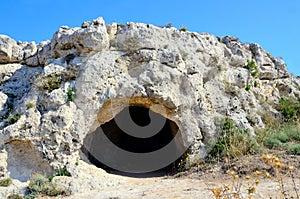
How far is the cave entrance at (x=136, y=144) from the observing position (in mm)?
11281

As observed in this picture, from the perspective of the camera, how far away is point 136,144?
14859 millimetres

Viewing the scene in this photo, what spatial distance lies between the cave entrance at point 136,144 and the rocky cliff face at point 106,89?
27cm

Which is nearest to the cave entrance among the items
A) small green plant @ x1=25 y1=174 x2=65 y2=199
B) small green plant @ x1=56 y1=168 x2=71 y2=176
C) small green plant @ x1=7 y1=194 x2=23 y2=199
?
small green plant @ x1=56 y1=168 x2=71 y2=176

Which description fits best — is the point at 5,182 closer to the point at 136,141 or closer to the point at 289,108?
the point at 136,141

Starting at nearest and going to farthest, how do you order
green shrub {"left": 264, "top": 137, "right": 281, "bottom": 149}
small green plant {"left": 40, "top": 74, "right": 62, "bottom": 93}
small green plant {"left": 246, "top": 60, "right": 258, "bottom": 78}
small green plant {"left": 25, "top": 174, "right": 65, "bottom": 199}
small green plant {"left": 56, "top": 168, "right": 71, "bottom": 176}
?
1. small green plant {"left": 25, "top": 174, "right": 65, "bottom": 199}
2. small green plant {"left": 56, "top": 168, "right": 71, "bottom": 176}
3. green shrub {"left": 264, "top": 137, "right": 281, "bottom": 149}
4. small green plant {"left": 40, "top": 74, "right": 62, "bottom": 93}
5. small green plant {"left": 246, "top": 60, "right": 258, "bottom": 78}

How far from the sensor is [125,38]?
11.5m

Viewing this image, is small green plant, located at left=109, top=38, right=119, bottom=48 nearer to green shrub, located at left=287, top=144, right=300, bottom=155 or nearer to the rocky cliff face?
the rocky cliff face

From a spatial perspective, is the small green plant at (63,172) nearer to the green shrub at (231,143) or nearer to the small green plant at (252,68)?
the green shrub at (231,143)

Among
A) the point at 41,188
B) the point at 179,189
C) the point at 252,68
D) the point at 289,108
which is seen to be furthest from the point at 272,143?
the point at 41,188

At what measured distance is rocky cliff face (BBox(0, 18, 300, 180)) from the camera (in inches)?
366

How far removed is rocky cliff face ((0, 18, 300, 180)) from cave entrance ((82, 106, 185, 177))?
0.27 metres

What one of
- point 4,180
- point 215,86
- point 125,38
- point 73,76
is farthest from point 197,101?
point 4,180

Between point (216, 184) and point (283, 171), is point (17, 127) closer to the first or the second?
point (216, 184)

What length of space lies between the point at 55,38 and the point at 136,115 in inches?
192
